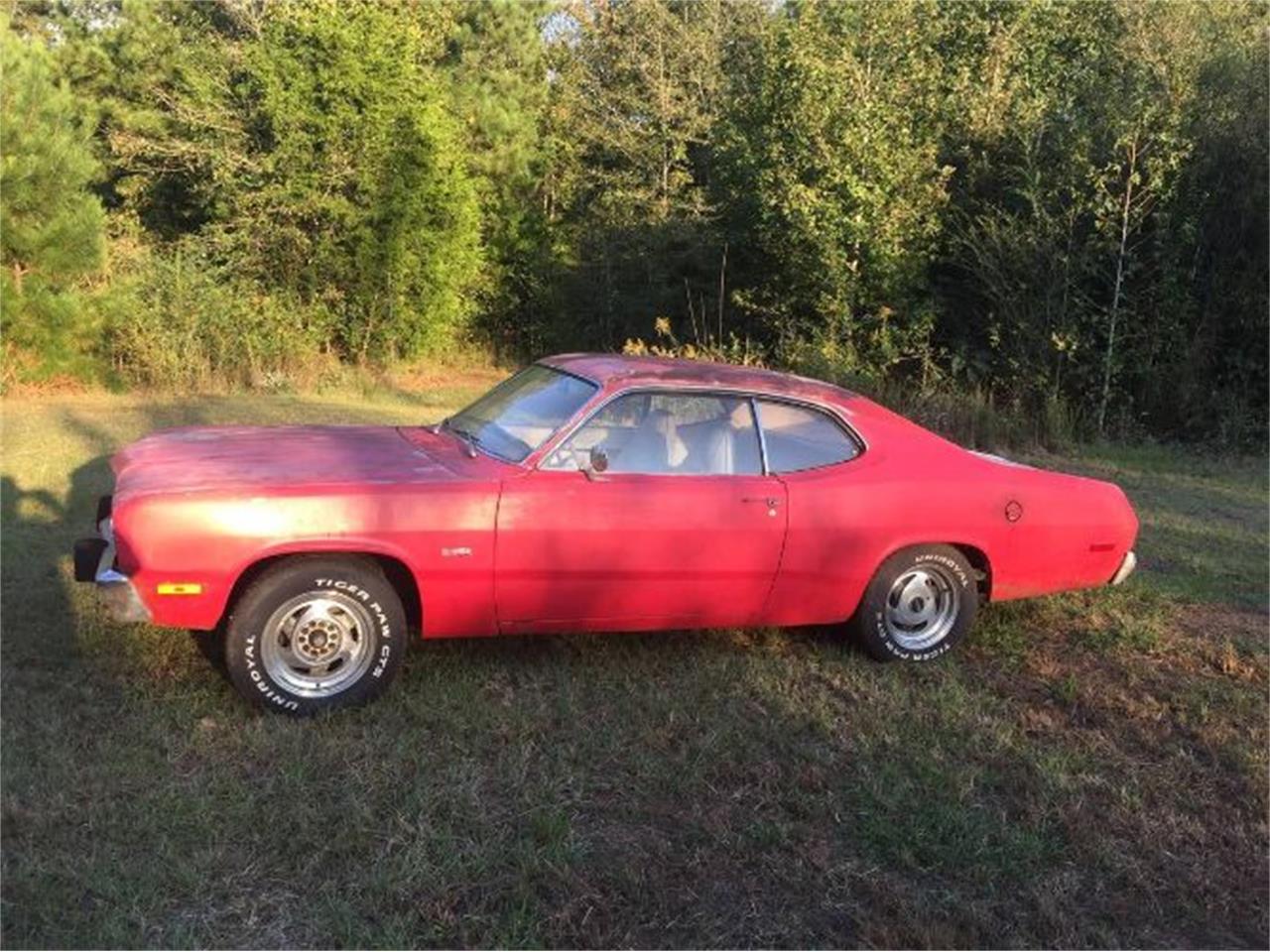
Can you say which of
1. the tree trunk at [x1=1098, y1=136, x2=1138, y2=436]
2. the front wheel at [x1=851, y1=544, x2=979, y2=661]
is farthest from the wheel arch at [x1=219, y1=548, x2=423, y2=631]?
the tree trunk at [x1=1098, y1=136, x2=1138, y2=436]

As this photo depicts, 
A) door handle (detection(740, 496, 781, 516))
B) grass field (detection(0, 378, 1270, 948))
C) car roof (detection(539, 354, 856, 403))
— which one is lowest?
grass field (detection(0, 378, 1270, 948))

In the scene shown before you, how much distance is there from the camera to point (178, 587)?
4.32 meters

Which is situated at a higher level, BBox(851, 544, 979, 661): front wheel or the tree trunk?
the tree trunk

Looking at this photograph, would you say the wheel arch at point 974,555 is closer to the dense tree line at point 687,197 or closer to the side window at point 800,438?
the side window at point 800,438

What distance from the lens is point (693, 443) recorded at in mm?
5230

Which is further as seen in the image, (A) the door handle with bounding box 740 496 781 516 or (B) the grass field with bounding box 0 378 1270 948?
(A) the door handle with bounding box 740 496 781 516

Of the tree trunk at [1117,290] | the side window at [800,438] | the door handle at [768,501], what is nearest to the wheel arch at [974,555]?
the side window at [800,438]

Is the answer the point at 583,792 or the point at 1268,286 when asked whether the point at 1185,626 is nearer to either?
the point at 583,792

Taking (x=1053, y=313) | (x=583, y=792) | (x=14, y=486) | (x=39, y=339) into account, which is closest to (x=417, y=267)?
(x=39, y=339)

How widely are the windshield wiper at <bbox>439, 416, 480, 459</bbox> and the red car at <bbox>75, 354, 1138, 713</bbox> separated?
0.15ft

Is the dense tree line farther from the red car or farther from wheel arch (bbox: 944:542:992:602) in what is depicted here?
the red car

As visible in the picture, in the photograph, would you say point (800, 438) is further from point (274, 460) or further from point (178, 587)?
point (178, 587)

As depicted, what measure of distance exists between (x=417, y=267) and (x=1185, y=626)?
1659cm

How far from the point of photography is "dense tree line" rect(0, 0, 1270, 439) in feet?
46.0
